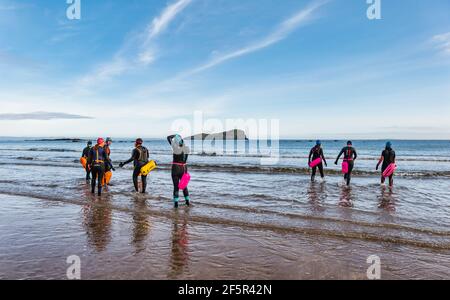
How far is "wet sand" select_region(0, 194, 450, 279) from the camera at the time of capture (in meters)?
4.62

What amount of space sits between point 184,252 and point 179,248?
0.79 feet

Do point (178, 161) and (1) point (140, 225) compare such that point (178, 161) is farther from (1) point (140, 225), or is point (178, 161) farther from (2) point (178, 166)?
(1) point (140, 225)

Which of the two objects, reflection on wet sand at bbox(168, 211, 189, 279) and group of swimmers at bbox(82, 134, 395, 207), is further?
group of swimmers at bbox(82, 134, 395, 207)

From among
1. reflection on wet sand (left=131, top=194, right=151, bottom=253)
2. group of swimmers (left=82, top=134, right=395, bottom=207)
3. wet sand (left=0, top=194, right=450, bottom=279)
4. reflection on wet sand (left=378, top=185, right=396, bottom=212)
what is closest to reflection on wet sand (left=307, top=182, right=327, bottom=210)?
group of swimmers (left=82, top=134, right=395, bottom=207)

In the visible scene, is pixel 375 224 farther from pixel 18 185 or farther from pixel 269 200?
pixel 18 185

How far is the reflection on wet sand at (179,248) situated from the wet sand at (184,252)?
0.6 inches

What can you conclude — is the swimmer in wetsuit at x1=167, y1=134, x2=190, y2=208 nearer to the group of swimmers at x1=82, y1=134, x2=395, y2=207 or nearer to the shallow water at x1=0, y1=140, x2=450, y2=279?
the group of swimmers at x1=82, y1=134, x2=395, y2=207

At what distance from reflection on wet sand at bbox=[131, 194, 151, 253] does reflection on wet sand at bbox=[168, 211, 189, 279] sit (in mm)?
599

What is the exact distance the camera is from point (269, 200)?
1056cm

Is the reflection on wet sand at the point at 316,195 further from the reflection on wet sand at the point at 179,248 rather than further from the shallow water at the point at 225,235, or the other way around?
the reflection on wet sand at the point at 179,248

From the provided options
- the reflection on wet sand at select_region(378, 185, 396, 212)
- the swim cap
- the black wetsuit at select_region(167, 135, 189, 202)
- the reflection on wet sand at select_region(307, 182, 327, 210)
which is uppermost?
the swim cap

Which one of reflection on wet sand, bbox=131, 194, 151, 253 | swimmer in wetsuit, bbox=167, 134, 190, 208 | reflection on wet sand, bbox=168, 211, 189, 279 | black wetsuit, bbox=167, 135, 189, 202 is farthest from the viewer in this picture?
black wetsuit, bbox=167, 135, 189, 202

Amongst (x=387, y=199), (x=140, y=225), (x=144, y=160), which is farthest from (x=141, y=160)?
(x=387, y=199)
